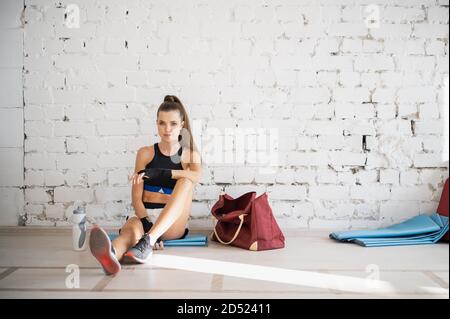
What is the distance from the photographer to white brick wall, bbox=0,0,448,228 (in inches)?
114

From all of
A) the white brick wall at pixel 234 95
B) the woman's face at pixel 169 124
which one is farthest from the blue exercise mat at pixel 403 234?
the woman's face at pixel 169 124

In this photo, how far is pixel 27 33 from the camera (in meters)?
2.90

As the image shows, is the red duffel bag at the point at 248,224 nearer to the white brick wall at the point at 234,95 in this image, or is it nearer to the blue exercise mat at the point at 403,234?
the white brick wall at the point at 234,95

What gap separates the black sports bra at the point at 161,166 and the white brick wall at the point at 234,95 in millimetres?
297

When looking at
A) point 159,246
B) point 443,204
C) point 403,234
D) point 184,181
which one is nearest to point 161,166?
point 184,181

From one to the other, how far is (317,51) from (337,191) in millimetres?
884

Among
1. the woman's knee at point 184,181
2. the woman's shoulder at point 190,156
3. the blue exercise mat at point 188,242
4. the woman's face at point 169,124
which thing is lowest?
the blue exercise mat at point 188,242

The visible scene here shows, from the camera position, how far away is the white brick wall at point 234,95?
2908mm

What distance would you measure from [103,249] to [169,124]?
890 millimetres

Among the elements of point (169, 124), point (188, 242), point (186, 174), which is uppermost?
point (169, 124)

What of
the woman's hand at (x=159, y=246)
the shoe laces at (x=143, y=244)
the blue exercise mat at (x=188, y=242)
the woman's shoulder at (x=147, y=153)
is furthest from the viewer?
the woman's shoulder at (x=147, y=153)

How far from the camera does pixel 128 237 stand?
2283mm

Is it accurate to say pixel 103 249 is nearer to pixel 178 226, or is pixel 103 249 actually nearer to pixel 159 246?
pixel 159 246
